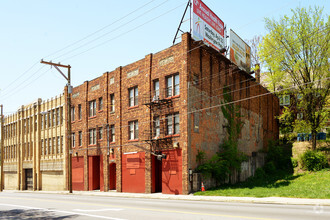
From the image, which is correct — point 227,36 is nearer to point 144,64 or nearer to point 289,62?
point 289,62

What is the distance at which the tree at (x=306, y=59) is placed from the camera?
3381 centimetres

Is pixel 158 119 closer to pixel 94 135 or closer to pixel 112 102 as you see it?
pixel 112 102

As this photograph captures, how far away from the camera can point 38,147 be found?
50281 mm

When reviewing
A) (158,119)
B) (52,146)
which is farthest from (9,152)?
(158,119)

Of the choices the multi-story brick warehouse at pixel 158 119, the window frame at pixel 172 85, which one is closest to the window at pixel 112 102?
the multi-story brick warehouse at pixel 158 119

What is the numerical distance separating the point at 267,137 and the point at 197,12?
23151 millimetres

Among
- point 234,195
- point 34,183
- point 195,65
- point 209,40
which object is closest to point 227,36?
point 209,40

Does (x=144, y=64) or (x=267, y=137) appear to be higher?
(x=144, y=64)

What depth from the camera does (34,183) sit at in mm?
49750

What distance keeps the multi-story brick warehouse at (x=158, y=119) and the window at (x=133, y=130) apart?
0.10m

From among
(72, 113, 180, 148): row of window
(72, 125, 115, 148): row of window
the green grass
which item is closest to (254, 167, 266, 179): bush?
the green grass

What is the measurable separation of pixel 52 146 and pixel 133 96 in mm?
20298

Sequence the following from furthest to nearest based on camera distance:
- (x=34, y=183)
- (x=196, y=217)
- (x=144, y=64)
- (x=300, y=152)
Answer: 1. (x=34, y=183)
2. (x=300, y=152)
3. (x=144, y=64)
4. (x=196, y=217)

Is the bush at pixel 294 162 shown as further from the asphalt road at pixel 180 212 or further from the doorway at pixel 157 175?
the asphalt road at pixel 180 212
